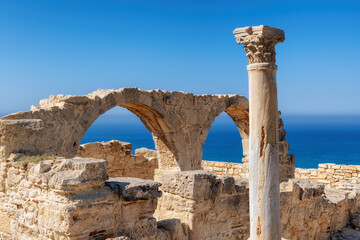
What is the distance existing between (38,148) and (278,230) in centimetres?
379

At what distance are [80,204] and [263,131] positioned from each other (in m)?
2.08

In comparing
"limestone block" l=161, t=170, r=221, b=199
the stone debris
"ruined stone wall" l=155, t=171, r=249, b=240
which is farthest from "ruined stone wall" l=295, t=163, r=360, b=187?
"limestone block" l=161, t=170, r=221, b=199

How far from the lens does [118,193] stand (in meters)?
4.26

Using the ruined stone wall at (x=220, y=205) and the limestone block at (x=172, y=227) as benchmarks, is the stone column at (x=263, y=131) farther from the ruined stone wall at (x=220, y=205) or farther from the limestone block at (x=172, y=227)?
the limestone block at (x=172, y=227)

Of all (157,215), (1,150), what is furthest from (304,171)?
(1,150)

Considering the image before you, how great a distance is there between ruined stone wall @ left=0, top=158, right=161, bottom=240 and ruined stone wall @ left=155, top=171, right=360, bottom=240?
1.98 feet

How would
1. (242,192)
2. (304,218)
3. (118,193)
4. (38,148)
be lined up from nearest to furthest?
(118,193)
(242,192)
(38,148)
(304,218)

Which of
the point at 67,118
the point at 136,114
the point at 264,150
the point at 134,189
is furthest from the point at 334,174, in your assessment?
the point at 134,189

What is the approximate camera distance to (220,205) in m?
5.28

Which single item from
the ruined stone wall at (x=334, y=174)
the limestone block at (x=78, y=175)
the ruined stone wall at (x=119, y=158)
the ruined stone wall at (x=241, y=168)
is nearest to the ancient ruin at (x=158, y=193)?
the limestone block at (x=78, y=175)

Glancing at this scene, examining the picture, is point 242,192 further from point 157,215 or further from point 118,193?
point 118,193

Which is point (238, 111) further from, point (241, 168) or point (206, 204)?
point (206, 204)

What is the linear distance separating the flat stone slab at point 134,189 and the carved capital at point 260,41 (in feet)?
5.96

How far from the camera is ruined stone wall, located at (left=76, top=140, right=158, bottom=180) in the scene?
472 inches
